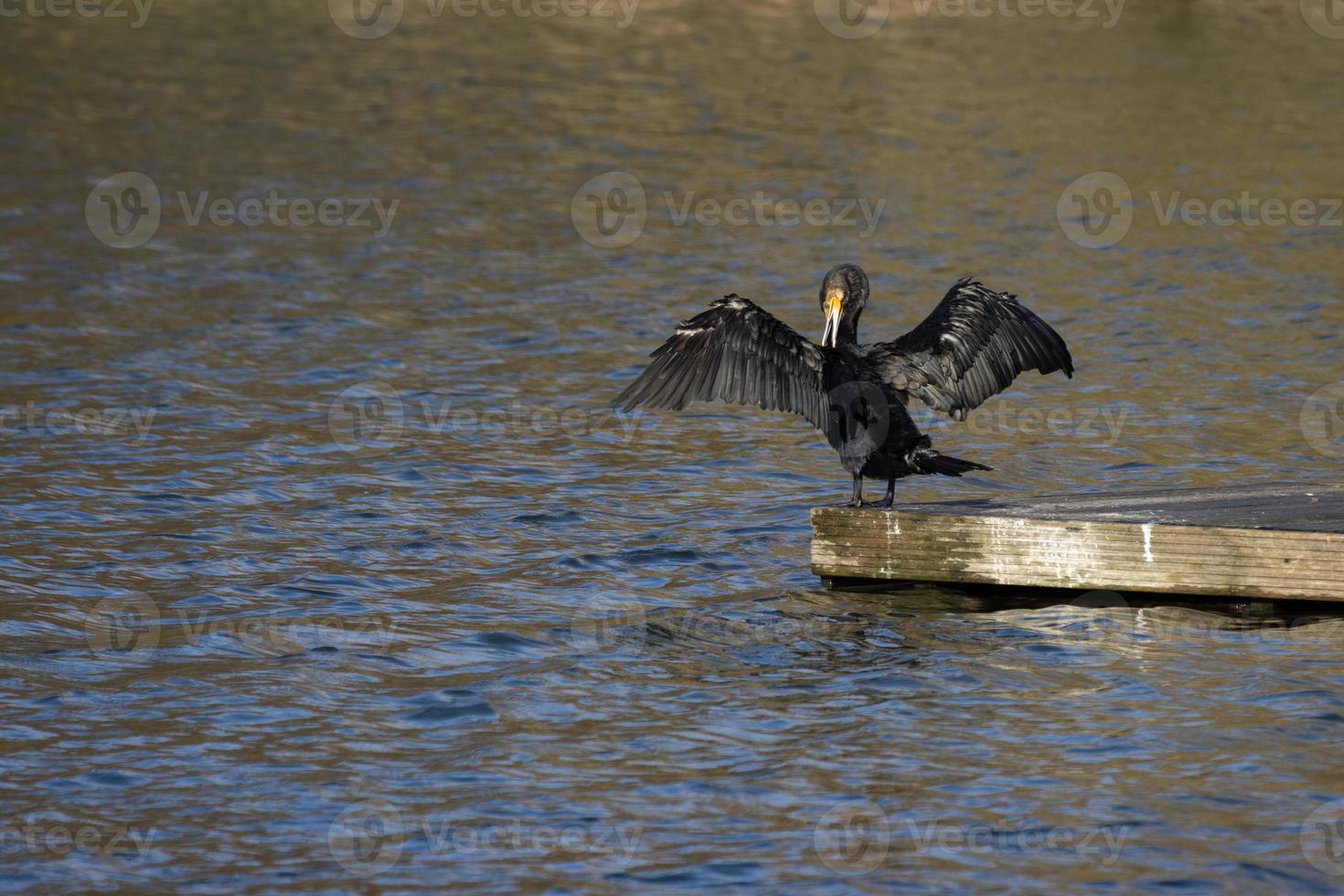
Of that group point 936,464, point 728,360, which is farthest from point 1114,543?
point 728,360

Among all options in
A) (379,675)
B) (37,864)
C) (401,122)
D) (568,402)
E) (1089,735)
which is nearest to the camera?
(37,864)

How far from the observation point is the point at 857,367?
322 inches

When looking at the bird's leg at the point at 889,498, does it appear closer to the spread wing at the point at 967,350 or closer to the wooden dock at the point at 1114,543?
the wooden dock at the point at 1114,543

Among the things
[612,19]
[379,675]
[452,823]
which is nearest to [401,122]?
[612,19]

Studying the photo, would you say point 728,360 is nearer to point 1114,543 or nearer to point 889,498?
point 889,498

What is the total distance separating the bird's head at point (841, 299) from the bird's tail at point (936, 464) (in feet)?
2.08

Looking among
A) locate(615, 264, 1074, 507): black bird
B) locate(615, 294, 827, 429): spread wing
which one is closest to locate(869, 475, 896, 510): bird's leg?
locate(615, 264, 1074, 507): black bird

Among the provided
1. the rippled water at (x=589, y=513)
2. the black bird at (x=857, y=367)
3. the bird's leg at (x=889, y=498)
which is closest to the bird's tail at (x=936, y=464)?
the black bird at (x=857, y=367)

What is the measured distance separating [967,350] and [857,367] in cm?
60

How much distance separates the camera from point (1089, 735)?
21.8 feet

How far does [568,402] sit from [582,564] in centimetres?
341

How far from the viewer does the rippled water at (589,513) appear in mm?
5988

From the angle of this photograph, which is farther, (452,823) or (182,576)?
(182,576)

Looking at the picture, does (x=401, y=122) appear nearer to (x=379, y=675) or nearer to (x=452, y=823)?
(x=379, y=675)
